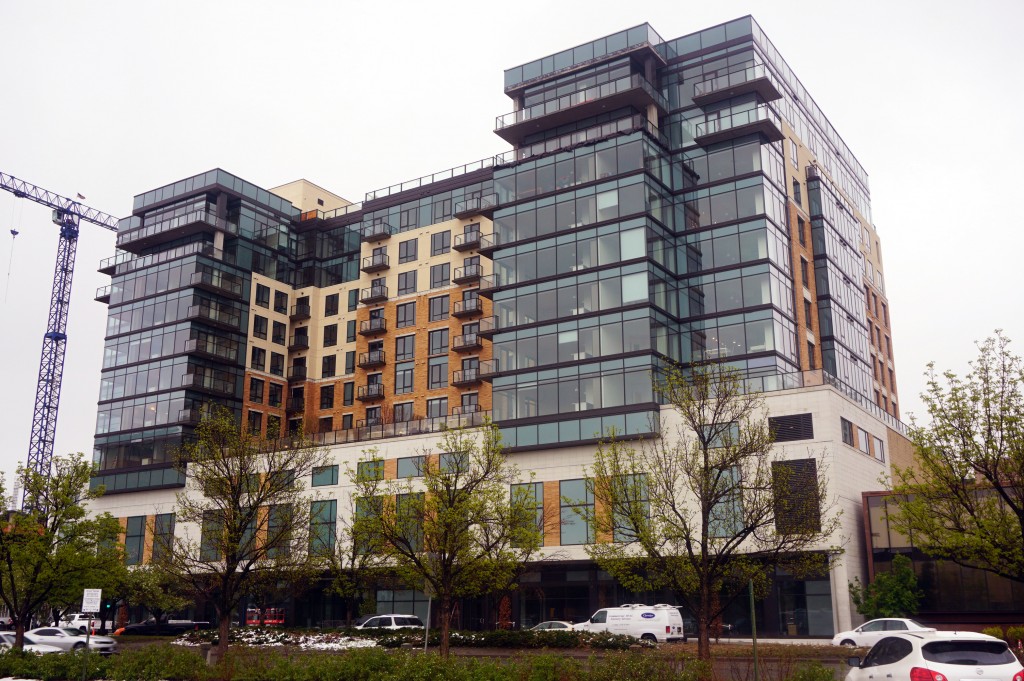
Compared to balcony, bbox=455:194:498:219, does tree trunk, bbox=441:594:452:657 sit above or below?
below

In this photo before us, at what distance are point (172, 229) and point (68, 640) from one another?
40800 mm

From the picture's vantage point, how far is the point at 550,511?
2235 inches

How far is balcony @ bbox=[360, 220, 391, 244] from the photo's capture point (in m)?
79.1

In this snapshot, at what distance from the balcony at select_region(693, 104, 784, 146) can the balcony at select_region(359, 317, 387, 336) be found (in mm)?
28753

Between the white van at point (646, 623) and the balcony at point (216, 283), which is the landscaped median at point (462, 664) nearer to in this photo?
the white van at point (646, 623)

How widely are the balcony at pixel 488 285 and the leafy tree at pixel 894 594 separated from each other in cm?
3002

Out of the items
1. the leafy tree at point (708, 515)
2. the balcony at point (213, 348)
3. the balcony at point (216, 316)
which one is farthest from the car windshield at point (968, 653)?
the balcony at point (216, 316)

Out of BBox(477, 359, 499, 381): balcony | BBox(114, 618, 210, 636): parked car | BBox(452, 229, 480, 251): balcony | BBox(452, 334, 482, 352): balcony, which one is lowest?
BBox(114, 618, 210, 636): parked car

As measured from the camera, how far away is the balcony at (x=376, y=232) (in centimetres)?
7906

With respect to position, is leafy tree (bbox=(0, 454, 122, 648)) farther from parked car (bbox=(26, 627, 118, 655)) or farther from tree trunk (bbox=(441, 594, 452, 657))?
tree trunk (bbox=(441, 594, 452, 657))

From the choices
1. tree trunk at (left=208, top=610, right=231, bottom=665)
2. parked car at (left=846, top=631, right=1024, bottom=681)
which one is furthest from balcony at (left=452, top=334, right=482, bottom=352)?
parked car at (left=846, top=631, right=1024, bottom=681)

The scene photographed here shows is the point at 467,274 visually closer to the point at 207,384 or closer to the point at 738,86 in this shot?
the point at 207,384

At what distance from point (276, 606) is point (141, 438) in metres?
17.8

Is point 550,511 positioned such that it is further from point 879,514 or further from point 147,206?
point 147,206
